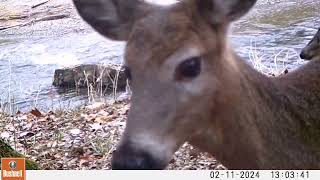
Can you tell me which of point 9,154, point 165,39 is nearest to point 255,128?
point 165,39

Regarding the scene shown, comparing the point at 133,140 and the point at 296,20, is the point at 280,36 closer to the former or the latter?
the point at 296,20

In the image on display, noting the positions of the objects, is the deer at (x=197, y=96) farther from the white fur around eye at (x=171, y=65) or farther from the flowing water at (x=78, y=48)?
the flowing water at (x=78, y=48)

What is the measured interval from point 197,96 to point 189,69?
0.24 feet

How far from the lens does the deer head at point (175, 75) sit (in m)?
1.56

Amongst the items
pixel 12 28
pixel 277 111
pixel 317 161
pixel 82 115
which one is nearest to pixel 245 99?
pixel 277 111

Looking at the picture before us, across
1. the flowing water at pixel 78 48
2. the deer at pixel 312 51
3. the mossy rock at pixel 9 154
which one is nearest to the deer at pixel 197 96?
the mossy rock at pixel 9 154

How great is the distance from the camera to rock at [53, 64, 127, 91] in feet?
14.8

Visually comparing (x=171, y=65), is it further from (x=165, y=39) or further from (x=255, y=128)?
Result: (x=255, y=128)

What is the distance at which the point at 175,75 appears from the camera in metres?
1.60

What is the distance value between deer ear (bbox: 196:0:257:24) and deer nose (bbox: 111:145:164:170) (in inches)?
15.1

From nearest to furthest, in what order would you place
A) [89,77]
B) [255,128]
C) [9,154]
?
[255,128] → [9,154] → [89,77]

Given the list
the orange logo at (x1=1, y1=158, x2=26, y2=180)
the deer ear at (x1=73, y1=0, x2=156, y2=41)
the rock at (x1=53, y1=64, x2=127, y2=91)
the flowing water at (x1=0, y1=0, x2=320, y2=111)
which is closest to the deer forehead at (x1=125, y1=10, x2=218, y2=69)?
the deer ear at (x1=73, y1=0, x2=156, y2=41)

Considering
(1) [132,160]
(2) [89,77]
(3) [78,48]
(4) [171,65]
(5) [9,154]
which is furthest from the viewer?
(3) [78,48]

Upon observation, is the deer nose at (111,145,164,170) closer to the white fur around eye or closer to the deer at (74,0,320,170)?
the deer at (74,0,320,170)
